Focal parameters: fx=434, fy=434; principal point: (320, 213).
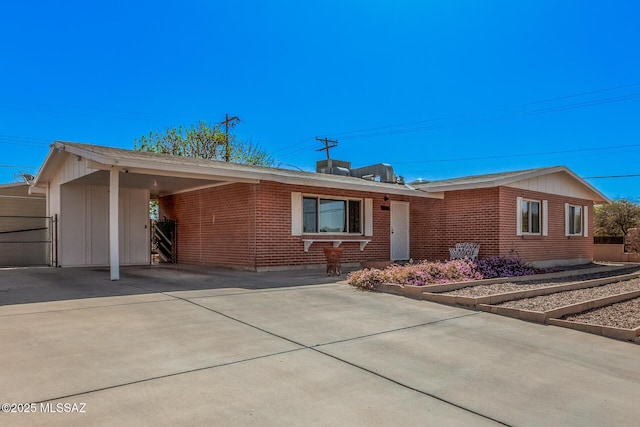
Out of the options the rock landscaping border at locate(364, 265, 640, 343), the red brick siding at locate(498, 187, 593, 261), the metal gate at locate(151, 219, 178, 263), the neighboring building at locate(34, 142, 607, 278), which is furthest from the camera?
the metal gate at locate(151, 219, 178, 263)

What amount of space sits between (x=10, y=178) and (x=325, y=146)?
23.9m

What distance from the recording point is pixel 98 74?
25.1 m

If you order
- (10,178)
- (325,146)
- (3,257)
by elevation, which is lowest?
(3,257)

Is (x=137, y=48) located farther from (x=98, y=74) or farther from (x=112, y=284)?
(x=112, y=284)

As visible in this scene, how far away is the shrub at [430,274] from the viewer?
8.66 m

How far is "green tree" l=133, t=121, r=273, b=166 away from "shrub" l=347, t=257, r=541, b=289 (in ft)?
74.0

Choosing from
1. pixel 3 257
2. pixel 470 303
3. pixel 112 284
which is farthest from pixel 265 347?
pixel 3 257

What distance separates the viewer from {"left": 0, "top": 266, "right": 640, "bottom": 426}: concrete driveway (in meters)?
3.15

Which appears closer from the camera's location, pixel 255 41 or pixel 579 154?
pixel 255 41

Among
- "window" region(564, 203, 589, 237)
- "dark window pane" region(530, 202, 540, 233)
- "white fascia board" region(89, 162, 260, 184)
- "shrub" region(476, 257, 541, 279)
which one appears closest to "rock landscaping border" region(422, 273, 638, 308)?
"shrub" region(476, 257, 541, 279)

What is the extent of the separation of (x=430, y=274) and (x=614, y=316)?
10.6ft

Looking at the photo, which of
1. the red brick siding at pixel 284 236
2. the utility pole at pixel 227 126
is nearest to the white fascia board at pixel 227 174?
the red brick siding at pixel 284 236

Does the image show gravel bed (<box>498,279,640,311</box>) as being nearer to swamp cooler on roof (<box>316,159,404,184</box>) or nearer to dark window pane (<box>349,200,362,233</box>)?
dark window pane (<box>349,200,362,233</box>)

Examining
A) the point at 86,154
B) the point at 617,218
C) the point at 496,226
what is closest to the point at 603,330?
the point at 496,226
